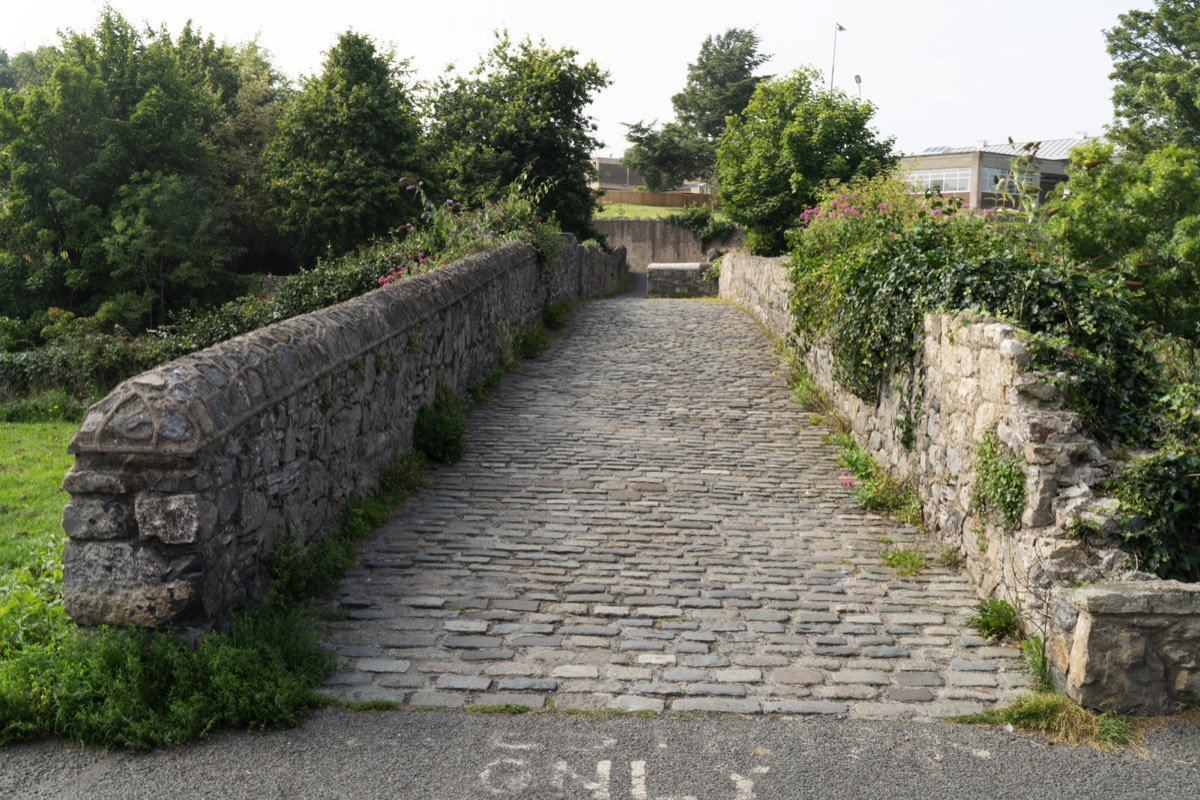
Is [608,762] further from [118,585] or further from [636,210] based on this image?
[636,210]

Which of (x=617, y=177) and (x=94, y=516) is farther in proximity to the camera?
(x=617, y=177)

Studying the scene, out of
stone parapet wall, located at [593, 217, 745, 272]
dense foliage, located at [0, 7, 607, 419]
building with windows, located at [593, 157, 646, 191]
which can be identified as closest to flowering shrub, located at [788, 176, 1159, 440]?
dense foliage, located at [0, 7, 607, 419]

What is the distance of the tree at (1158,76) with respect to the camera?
30422 millimetres

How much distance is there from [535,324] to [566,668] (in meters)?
11.1

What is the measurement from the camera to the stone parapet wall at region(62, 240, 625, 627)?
14.5 feet

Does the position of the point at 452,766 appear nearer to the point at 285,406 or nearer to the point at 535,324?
the point at 285,406

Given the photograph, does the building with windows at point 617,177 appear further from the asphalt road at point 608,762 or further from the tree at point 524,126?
the asphalt road at point 608,762

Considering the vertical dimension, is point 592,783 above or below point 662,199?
below

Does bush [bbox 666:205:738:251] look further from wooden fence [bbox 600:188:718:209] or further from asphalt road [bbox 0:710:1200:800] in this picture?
asphalt road [bbox 0:710:1200:800]

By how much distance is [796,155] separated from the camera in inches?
1051

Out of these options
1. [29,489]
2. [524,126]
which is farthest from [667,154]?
[29,489]

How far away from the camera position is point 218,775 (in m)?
3.86

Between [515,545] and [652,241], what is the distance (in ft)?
148

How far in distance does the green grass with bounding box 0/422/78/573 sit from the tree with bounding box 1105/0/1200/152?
3103 centimetres
